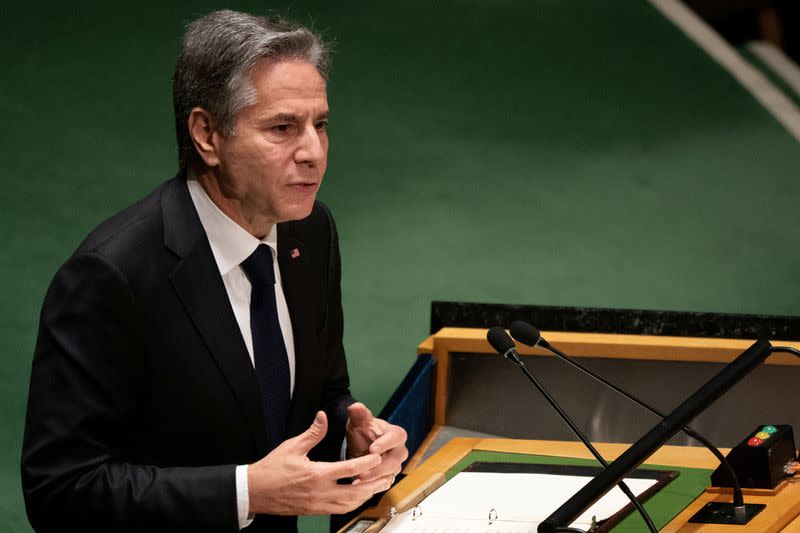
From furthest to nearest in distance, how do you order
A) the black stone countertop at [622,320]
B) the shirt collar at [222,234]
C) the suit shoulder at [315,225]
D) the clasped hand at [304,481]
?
the black stone countertop at [622,320]
the suit shoulder at [315,225]
the shirt collar at [222,234]
the clasped hand at [304,481]

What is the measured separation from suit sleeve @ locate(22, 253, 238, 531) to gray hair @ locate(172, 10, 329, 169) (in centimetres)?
25

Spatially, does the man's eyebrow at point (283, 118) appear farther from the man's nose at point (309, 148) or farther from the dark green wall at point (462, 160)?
the dark green wall at point (462, 160)

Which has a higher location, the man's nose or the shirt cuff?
the man's nose

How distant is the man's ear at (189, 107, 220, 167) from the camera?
166 centimetres

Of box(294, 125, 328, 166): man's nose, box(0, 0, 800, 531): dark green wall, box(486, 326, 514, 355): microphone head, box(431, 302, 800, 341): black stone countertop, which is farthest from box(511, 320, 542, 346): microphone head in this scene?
box(0, 0, 800, 531): dark green wall

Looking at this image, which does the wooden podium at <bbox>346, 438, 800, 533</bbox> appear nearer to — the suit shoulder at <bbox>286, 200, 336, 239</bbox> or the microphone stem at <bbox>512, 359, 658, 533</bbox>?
the microphone stem at <bbox>512, 359, 658, 533</bbox>

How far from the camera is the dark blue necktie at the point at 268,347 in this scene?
173 cm

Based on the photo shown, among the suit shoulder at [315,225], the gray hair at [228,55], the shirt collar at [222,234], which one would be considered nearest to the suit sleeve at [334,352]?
the suit shoulder at [315,225]

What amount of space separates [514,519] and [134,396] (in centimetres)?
51

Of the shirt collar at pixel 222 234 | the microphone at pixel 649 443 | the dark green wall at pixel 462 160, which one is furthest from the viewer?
the dark green wall at pixel 462 160

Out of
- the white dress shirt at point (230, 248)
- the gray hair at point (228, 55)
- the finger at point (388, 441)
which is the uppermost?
the gray hair at point (228, 55)

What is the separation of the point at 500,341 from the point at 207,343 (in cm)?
38

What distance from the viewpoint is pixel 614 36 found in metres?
5.71

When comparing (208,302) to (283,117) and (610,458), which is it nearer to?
(283,117)
